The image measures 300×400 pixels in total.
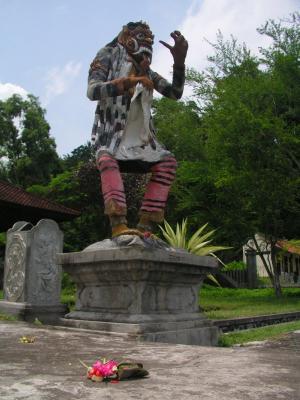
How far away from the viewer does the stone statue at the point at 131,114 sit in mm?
5539

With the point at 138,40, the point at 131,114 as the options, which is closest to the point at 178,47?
the point at 138,40

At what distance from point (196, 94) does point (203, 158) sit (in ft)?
11.2

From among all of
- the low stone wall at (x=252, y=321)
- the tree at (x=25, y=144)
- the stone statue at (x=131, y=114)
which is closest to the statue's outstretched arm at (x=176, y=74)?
the stone statue at (x=131, y=114)

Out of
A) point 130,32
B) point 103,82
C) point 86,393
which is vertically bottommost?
point 86,393

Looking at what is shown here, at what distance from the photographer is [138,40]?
228 inches

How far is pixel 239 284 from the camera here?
2547 centimetres

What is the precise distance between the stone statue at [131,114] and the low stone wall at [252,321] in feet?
8.29

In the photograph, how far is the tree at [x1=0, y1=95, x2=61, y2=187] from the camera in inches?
1367

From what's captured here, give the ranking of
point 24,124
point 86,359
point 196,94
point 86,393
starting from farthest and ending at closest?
point 24,124
point 196,94
point 86,359
point 86,393

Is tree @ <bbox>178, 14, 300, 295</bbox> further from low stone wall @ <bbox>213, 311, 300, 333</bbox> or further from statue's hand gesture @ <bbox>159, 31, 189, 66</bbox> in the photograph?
statue's hand gesture @ <bbox>159, 31, 189, 66</bbox>

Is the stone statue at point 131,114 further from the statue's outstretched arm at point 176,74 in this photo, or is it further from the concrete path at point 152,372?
the concrete path at point 152,372

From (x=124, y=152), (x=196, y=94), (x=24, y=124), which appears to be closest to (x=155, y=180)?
(x=124, y=152)

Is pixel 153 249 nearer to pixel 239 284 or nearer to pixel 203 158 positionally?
pixel 203 158

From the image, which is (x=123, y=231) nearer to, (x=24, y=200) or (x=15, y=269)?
(x=15, y=269)
